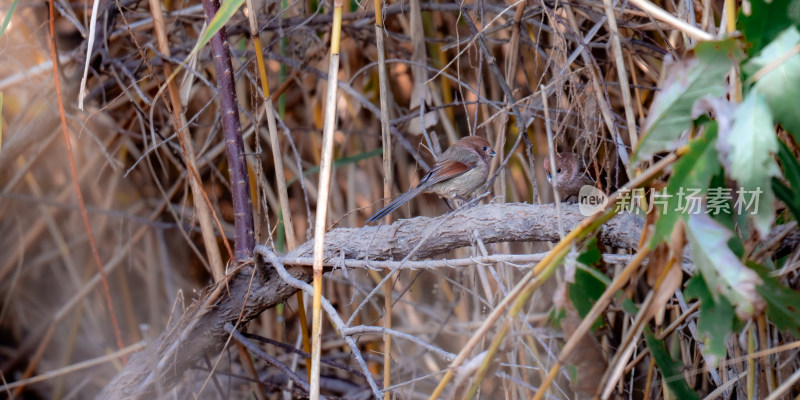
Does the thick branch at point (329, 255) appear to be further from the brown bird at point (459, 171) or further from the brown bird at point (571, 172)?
the brown bird at point (571, 172)

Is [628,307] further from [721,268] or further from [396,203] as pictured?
[396,203]

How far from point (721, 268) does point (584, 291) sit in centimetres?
40

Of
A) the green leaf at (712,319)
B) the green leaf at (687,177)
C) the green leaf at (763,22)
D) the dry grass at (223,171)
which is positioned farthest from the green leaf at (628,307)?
the dry grass at (223,171)

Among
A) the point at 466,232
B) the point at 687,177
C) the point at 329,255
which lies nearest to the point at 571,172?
the point at 466,232

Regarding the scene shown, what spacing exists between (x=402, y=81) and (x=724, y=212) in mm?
2487

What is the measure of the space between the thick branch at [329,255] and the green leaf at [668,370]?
1.69ft

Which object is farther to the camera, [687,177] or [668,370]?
[668,370]

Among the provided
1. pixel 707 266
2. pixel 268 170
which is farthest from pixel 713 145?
pixel 268 170

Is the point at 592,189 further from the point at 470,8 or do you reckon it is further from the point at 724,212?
the point at 724,212

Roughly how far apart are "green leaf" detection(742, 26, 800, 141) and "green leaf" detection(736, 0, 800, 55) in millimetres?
133

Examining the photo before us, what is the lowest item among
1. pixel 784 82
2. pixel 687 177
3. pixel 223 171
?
pixel 223 171

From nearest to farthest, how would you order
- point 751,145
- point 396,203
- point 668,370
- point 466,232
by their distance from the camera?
point 751,145, point 668,370, point 466,232, point 396,203

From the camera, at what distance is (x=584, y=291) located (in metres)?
1.55

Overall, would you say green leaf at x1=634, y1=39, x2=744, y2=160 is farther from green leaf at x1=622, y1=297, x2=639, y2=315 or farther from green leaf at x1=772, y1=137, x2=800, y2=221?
green leaf at x1=622, y1=297, x2=639, y2=315
